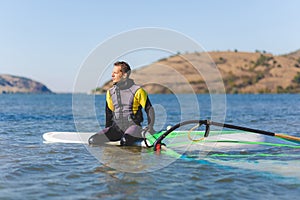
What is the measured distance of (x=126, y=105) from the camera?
9.30m

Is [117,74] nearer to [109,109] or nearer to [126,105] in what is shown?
[126,105]

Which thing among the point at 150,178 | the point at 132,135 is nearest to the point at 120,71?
the point at 132,135

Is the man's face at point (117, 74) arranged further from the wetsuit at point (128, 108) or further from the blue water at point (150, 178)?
the blue water at point (150, 178)

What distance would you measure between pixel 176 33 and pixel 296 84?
146874 mm

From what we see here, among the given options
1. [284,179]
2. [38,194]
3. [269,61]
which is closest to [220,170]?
[284,179]

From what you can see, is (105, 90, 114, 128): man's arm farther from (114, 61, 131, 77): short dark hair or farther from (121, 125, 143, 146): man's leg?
(114, 61, 131, 77): short dark hair

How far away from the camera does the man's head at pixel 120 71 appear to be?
9.06m

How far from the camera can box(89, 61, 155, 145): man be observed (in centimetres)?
911

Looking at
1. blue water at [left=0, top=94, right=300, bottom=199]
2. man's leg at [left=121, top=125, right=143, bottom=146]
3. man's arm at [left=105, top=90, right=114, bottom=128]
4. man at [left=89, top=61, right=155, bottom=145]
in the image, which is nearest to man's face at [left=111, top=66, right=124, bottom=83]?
man at [left=89, top=61, right=155, bottom=145]

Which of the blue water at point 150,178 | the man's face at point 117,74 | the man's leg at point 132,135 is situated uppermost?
the man's face at point 117,74

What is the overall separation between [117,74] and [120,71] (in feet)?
0.33

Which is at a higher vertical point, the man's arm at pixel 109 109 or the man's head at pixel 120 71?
Result: the man's head at pixel 120 71

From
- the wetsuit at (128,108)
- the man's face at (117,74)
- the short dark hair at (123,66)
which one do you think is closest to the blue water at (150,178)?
the wetsuit at (128,108)

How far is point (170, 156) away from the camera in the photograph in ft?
28.0
